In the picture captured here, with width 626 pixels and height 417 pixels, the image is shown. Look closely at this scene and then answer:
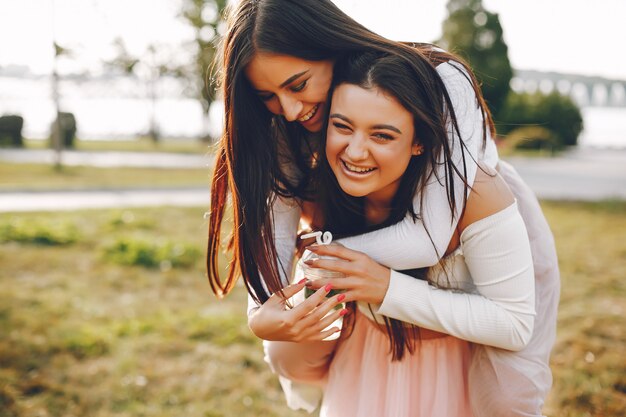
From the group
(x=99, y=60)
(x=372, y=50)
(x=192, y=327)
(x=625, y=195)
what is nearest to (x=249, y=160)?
(x=372, y=50)

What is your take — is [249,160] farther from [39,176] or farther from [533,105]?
[533,105]

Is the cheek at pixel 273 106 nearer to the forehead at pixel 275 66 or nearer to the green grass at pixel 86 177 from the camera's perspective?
the forehead at pixel 275 66

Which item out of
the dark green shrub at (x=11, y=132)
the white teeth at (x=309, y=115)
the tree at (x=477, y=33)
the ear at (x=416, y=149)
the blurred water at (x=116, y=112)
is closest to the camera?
the ear at (x=416, y=149)

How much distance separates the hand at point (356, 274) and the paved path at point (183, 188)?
295cm

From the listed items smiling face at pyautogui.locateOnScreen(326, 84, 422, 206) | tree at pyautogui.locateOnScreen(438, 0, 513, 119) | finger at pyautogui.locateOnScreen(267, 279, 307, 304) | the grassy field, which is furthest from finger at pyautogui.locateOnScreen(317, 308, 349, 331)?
tree at pyautogui.locateOnScreen(438, 0, 513, 119)

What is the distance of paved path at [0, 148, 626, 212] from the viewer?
313 inches

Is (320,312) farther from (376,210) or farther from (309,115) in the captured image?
(309,115)

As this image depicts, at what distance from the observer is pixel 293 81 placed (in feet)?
6.52

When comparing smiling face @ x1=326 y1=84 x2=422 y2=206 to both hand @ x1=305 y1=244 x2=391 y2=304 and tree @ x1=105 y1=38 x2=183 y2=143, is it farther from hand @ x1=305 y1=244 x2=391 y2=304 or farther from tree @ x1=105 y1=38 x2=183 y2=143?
tree @ x1=105 y1=38 x2=183 y2=143

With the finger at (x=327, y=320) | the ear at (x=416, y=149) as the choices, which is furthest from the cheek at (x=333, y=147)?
the finger at (x=327, y=320)

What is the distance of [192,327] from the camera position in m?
3.90

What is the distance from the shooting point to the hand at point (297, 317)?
1863mm

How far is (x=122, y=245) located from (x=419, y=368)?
386 cm

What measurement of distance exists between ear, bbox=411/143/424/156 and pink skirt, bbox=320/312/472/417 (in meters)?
0.63
